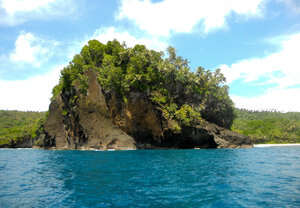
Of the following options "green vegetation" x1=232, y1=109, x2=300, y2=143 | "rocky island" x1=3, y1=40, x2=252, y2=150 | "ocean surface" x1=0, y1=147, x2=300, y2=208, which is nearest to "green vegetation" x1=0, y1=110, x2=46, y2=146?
"rocky island" x1=3, y1=40, x2=252, y2=150

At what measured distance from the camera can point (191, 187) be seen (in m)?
11.2

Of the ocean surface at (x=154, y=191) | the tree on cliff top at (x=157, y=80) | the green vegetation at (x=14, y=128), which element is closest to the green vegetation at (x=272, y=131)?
the tree on cliff top at (x=157, y=80)

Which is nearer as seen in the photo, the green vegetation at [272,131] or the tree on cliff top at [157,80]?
the tree on cliff top at [157,80]

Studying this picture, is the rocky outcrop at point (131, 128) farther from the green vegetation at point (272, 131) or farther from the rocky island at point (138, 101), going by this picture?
the green vegetation at point (272, 131)

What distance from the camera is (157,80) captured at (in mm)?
49344

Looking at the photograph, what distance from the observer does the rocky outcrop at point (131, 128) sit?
153 ft

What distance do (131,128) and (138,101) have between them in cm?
588

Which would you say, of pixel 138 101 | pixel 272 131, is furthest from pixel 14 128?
pixel 272 131

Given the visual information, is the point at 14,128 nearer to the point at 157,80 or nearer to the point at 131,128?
the point at 131,128

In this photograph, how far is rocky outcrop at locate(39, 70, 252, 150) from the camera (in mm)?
46688

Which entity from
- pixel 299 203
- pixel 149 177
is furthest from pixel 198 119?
pixel 299 203

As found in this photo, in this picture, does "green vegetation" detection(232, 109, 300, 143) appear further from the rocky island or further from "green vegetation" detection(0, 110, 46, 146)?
"green vegetation" detection(0, 110, 46, 146)

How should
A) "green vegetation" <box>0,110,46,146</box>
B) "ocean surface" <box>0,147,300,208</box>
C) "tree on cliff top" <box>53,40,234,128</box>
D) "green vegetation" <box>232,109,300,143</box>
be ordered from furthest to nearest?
"green vegetation" <box>232,109,300,143</box> < "green vegetation" <box>0,110,46,146</box> < "tree on cliff top" <box>53,40,234,128</box> < "ocean surface" <box>0,147,300,208</box>

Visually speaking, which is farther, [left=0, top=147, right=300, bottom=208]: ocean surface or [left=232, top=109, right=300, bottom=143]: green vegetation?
[left=232, top=109, right=300, bottom=143]: green vegetation
